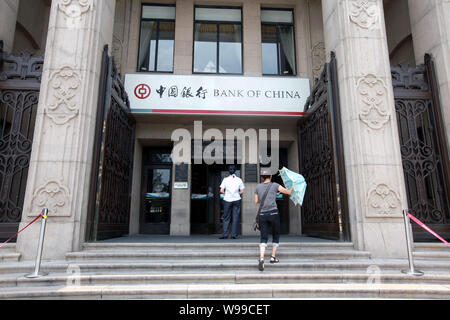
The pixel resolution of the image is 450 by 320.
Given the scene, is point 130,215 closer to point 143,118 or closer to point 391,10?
point 143,118

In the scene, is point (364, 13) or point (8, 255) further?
point (364, 13)

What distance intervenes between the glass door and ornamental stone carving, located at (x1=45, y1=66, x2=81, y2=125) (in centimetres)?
487

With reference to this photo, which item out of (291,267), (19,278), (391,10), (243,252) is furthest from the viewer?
(391,10)

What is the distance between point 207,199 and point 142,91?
15.1ft

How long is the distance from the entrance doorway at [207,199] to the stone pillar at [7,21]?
22.6ft

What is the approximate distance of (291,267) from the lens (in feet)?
18.2

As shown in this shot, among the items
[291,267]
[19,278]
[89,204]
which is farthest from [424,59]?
[19,278]

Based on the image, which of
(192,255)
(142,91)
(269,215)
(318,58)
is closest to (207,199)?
(142,91)

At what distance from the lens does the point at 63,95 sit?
714 centimetres

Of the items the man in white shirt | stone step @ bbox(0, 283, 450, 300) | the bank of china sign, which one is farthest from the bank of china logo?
stone step @ bbox(0, 283, 450, 300)

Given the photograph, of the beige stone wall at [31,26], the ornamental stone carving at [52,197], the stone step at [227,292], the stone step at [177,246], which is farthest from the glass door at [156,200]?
the stone step at [227,292]

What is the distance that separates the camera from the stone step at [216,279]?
4.90 m

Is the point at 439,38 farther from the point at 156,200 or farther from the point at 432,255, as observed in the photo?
the point at 156,200

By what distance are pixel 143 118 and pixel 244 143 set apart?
3.82m
